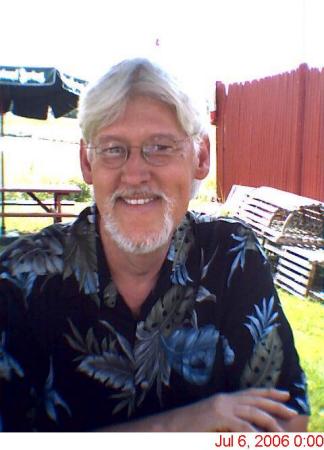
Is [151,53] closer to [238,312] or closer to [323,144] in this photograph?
[238,312]

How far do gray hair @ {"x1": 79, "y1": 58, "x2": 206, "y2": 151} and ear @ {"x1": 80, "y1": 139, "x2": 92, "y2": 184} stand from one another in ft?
0.24

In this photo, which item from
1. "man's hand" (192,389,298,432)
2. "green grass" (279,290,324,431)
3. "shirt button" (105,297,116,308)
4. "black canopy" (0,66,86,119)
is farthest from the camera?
"black canopy" (0,66,86,119)

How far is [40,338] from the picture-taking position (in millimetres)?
1065

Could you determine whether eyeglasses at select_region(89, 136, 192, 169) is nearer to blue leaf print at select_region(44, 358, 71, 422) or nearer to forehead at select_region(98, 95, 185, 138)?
forehead at select_region(98, 95, 185, 138)

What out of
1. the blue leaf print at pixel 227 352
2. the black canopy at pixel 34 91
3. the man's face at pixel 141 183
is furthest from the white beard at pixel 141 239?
the black canopy at pixel 34 91

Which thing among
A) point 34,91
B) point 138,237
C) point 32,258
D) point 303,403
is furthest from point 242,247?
point 34,91

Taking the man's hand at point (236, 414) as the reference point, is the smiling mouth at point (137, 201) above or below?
above

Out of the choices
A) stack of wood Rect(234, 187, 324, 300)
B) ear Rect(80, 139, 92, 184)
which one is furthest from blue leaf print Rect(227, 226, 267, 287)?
stack of wood Rect(234, 187, 324, 300)

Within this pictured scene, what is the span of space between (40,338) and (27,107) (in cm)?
169

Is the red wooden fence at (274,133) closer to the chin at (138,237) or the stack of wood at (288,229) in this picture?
the stack of wood at (288,229)

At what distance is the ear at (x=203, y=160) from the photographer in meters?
1.18

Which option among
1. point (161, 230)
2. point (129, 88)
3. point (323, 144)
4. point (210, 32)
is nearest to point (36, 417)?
point (161, 230)

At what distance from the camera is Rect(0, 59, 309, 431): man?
1.06m

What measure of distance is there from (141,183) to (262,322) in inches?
15.8
